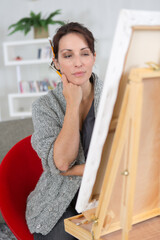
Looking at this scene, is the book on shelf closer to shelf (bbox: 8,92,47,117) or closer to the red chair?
shelf (bbox: 8,92,47,117)

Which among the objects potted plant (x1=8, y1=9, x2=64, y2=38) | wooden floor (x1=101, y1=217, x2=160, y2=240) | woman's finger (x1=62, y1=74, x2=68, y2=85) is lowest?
wooden floor (x1=101, y1=217, x2=160, y2=240)

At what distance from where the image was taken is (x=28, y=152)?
1.56 m

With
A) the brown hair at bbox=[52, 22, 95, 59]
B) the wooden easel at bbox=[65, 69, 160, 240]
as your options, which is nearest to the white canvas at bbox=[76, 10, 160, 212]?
the wooden easel at bbox=[65, 69, 160, 240]

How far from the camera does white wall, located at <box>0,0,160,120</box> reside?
14.8 feet

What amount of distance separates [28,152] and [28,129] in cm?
32

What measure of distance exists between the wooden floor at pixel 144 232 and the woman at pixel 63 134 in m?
0.34

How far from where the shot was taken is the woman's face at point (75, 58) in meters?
1.20

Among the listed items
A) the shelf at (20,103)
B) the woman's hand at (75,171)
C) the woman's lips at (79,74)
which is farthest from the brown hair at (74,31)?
the shelf at (20,103)

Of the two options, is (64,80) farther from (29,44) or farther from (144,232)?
(29,44)

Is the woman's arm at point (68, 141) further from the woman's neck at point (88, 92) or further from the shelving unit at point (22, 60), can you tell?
the shelving unit at point (22, 60)

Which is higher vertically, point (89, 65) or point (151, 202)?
point (89, 65)

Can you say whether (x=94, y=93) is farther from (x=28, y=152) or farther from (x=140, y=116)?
(x=140, y=116)

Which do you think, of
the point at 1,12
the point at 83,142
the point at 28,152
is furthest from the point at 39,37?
the point at 83,142

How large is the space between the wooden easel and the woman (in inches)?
12.8
